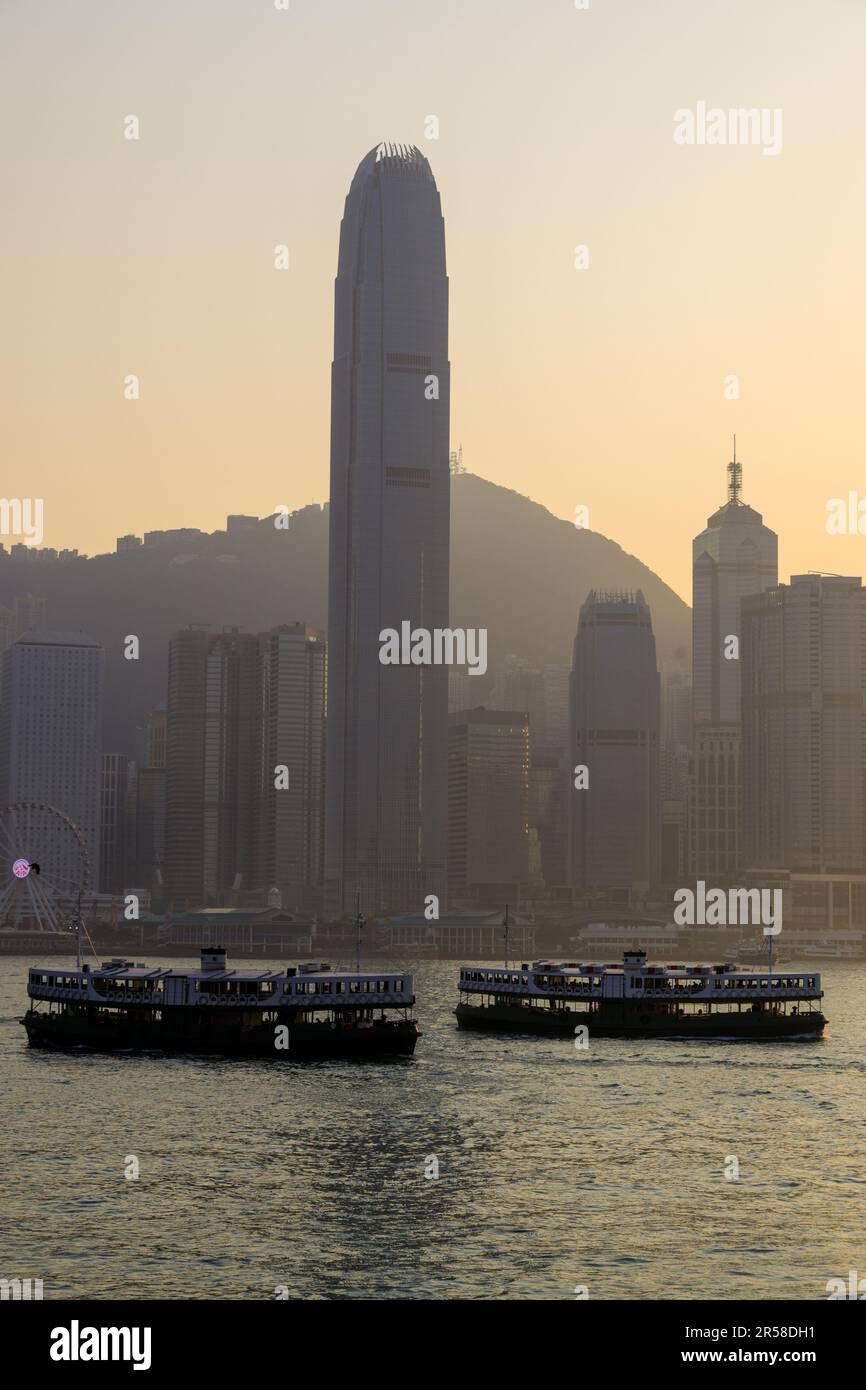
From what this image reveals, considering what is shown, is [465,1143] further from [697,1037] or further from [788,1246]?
[697,1037]

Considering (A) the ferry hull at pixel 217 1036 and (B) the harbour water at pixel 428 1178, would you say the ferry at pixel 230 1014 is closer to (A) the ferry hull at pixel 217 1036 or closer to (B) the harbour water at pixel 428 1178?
(A) the ferry hull at pixel 217 1036

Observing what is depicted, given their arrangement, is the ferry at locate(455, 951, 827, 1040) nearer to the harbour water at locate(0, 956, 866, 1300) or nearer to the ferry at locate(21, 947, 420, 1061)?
the harbour water at locate(0, 956, 866, 1300)

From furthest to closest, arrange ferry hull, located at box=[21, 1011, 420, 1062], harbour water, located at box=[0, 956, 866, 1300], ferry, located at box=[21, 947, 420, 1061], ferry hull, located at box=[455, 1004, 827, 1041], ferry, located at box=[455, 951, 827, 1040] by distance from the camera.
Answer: ferry, located at box=[455, 951, 827, 1040], ferry hull, located at box=[455, 1004, 827, 1041], ferry, located at box=[21, 947, 420, 1061], ferry hull, located at box=[21, 1011, 420, 1062], harbour water, located at box=[0, 956, 866, 1300]

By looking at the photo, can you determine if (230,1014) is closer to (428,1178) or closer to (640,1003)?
(640,1003)

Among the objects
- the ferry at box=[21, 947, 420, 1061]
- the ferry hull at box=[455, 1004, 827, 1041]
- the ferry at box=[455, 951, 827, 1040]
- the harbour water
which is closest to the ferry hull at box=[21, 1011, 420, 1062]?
the ferry at box=[21, 947, 420, 1061]
